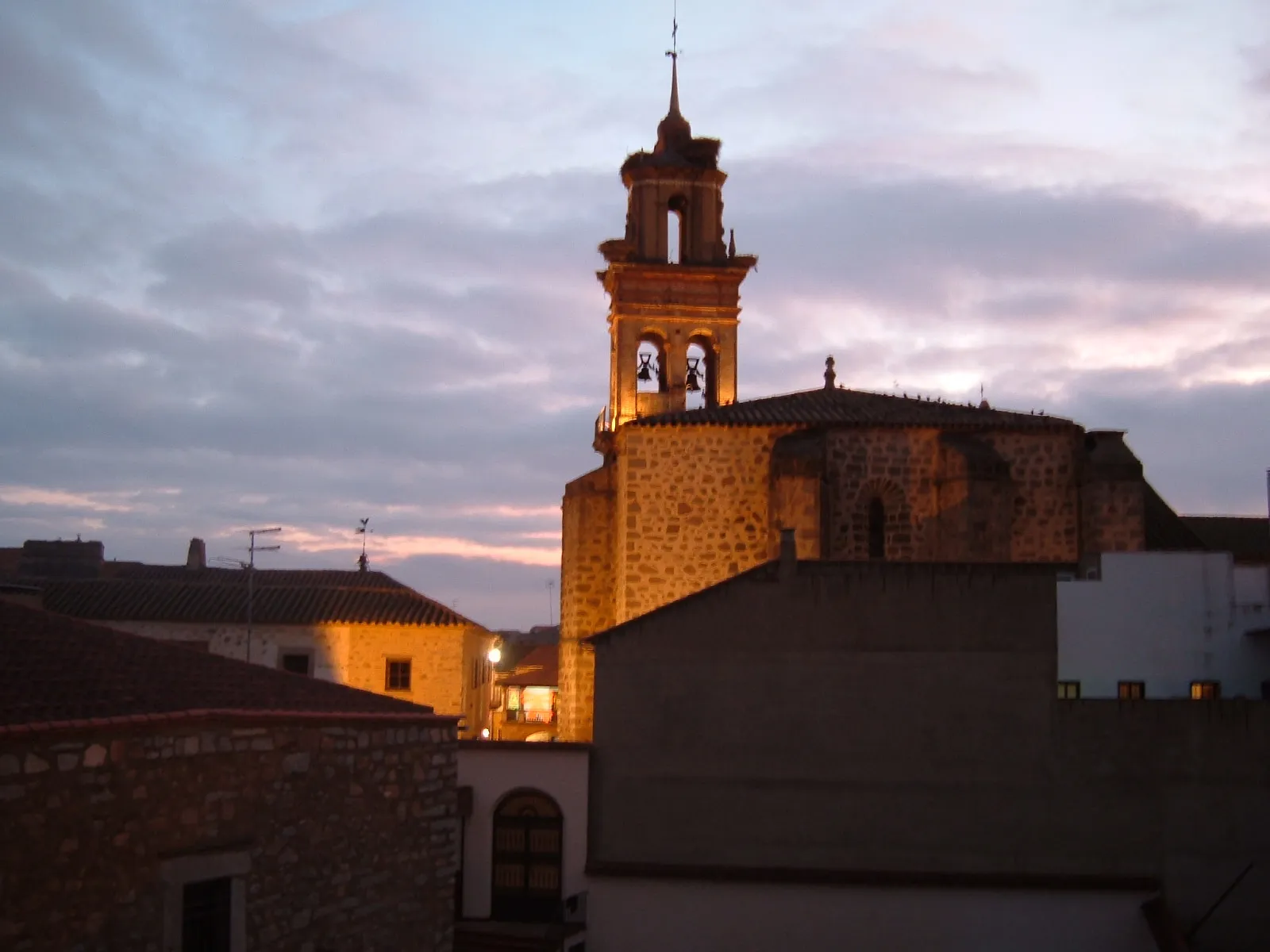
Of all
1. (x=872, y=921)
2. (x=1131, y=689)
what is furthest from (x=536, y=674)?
(x=872, y=921)

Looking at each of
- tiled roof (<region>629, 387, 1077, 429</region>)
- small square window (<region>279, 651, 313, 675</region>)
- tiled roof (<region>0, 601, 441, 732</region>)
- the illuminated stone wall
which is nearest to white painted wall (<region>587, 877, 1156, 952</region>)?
tiled roof (<region>0, 601, 441, 732</region>)

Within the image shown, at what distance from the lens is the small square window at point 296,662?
30609 millimetres

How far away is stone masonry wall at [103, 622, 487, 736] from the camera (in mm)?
30547

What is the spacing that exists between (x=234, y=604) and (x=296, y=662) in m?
2.06

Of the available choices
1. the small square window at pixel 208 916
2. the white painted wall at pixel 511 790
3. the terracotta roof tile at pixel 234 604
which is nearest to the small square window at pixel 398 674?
the terracotta roof tile at pixel 234 604

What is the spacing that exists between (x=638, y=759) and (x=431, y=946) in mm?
4688

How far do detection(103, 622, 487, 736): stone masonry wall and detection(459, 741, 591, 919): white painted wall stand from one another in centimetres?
1403

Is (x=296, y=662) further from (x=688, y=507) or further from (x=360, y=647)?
(x=688, y=507)

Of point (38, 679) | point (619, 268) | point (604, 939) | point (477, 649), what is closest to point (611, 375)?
point (619, 268)

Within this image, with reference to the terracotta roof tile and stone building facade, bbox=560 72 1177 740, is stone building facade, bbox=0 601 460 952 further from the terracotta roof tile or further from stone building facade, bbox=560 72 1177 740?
the terracotta roof tile

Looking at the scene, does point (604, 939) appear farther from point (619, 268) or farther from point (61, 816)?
point (619, 268)

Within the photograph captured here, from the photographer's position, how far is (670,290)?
33125 millimetres

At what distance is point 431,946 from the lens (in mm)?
12281

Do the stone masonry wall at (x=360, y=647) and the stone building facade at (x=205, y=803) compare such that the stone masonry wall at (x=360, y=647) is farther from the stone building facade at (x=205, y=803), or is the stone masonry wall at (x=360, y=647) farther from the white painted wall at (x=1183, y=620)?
the stone building facade at (x=205, y=803)
